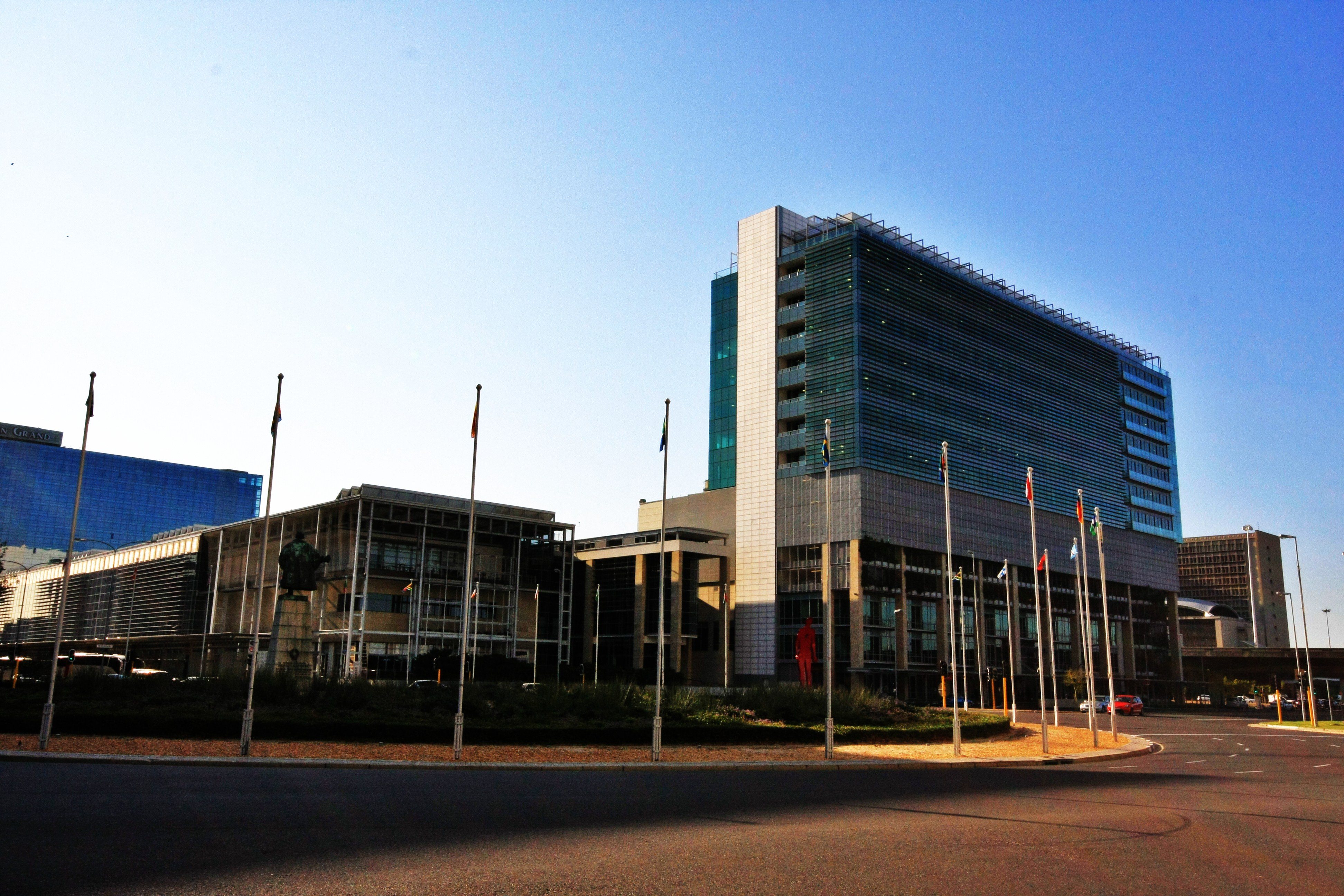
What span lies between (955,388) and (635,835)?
3827 inches

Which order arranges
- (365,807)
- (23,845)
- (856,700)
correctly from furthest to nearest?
(856,700)
(365,807)
(23,845)

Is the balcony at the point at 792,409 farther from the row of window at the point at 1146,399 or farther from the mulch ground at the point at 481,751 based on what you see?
the mulch ground at the point at 481,751

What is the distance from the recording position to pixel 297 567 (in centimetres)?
5709

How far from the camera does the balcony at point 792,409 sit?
327ft

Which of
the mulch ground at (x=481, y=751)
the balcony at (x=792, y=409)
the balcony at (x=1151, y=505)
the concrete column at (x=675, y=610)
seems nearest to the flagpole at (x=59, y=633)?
the mulch ground at (x=481, y=751)

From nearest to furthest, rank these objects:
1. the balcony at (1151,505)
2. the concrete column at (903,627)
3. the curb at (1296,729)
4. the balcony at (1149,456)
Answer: the curb at (1296,729) < the concrete column at (903,627) < the balcony at (1151,505) < the balcony at (1149,456)

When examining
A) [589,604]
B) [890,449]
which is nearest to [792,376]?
[890,449]

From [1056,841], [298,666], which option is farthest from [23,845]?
[298,666]

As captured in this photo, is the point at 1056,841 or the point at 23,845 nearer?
the point at 23,845

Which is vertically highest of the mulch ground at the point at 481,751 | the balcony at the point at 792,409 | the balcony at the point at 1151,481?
the balcony at the point at 792,409

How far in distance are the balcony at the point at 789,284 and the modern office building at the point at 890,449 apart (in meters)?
0.30

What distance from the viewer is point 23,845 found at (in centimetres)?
1230

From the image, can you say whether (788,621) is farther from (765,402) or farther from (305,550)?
(305,550)

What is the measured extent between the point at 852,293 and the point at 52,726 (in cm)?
7982
